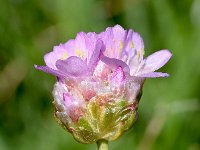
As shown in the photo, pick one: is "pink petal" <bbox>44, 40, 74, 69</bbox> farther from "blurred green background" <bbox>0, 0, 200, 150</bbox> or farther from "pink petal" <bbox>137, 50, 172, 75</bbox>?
"blurred green background" <bbox>0, 0, 200, 150</bbox>

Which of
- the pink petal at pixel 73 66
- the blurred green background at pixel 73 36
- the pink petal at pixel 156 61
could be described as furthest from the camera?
the blurred green background at pixel 73 36

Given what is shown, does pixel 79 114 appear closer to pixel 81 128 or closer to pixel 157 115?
pixel 81 128

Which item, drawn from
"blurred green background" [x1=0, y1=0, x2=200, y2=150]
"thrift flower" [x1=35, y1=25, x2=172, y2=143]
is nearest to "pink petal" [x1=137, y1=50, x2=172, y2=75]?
"thrift flower" [x1=35, y1=25, x2=172, y2=143]

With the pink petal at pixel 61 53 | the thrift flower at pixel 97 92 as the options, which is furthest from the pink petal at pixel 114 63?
the pink petal at pixel 61 53

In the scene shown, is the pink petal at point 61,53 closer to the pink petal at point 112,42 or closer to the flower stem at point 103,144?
the pink petal at point 112,42

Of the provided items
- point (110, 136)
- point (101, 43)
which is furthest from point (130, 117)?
point (101, 43)

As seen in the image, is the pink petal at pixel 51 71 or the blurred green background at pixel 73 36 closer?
the pink petal at pixel 51 71
